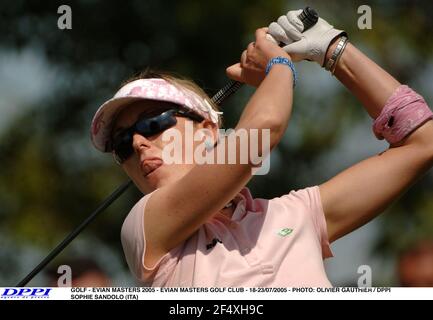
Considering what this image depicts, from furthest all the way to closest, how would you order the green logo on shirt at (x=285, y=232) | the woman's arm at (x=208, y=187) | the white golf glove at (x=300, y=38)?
1. the white golf glove at (x=300, y=38)
2. the green logo on shirt at (x=285, y=232)
3. the woman's arm at (x=208, y=187)

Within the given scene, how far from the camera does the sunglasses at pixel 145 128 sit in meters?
3.50

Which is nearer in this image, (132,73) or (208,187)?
(208,187)

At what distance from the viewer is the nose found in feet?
11.4

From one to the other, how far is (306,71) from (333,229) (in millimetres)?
2758

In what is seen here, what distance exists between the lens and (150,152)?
3479 millimetres

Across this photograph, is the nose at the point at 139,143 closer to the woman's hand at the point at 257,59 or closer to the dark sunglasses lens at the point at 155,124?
the dark sunglasses lens at the point at 155,124

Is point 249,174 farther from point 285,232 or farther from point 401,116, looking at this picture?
point 401,116

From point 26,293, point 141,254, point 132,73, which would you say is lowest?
point 132,73

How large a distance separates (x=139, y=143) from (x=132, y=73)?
2525 mm

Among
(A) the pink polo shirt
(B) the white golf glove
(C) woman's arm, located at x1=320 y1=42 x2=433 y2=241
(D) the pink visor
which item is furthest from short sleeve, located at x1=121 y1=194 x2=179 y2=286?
(B) the white golf glove

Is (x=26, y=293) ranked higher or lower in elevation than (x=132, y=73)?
higher

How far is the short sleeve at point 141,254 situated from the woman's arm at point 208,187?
0.05ft

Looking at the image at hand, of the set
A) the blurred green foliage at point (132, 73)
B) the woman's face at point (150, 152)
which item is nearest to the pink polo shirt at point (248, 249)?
the woman's face at point (150, 152)

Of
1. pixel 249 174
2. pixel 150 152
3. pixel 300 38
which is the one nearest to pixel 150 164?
pixel 150 152
